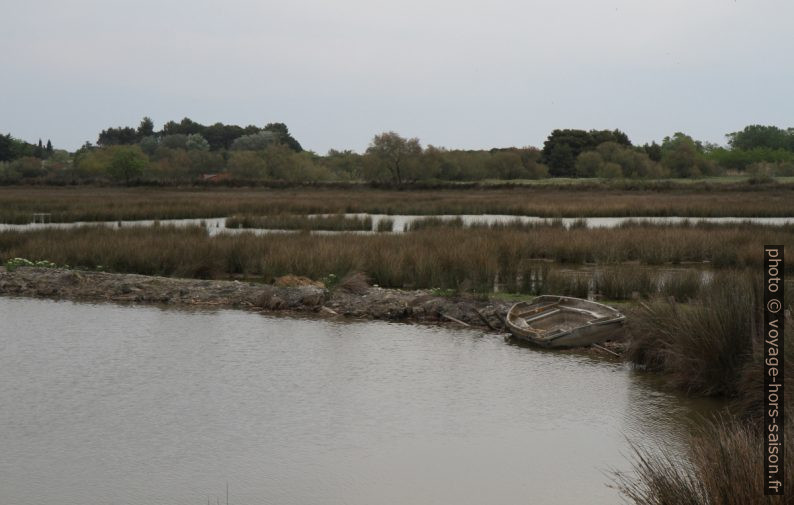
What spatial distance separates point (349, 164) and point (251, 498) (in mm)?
114896

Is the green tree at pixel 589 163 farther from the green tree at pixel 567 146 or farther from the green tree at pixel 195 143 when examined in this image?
the green tree at pixel 195 143

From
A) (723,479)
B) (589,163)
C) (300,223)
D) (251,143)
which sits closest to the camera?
(723,479)

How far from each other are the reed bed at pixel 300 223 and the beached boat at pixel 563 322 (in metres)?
16.2

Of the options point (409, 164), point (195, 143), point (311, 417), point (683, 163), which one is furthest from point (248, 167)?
point (311, 417)

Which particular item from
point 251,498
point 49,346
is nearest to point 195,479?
point 251,498

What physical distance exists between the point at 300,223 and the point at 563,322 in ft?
60.4

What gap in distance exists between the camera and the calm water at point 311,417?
7434 mm

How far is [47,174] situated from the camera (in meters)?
83.6

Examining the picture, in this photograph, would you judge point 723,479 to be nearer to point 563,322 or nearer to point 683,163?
point 563,322

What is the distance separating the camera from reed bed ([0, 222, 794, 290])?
56.6 feet

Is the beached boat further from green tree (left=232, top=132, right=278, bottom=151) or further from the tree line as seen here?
green tree (left=232, top=132, right=278, bottom=151)

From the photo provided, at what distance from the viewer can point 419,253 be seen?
62.0ft

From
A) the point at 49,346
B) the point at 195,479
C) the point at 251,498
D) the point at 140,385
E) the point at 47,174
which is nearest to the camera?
the point at 251,498

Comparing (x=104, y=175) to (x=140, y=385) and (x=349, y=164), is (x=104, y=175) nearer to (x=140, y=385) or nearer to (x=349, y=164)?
(x=349, y=164)
